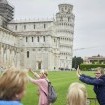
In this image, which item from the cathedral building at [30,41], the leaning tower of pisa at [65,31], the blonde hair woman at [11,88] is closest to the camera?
the blonde hair woman at [11,88]

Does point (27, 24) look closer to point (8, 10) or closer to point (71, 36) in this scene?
point (8, 10)

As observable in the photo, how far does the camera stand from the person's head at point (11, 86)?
4902mm

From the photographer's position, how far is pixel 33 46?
108 m

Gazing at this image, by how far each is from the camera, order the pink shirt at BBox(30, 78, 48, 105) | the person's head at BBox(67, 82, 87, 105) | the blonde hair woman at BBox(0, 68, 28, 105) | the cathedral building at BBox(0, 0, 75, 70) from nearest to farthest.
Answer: the blonde hair woman at BBox(0, 68, 28, 105)
the person's head at BBox(67, 82, 87, 105)
the pink shirt at BBox(30, 78, 48, 105)
the cathedral building at BBox(0, 0, 75, 70)

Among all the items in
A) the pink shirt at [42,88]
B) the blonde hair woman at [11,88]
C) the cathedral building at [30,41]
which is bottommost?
the pink shirt at [42,88]

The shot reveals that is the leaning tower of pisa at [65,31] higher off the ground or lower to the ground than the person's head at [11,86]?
higher

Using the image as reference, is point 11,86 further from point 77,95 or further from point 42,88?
point 42,88

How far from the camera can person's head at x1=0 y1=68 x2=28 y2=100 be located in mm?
4902

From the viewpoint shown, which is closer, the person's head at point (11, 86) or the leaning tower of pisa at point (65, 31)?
the person's head at point (11, 86)

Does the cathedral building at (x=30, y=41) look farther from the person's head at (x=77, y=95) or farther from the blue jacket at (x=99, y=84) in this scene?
the person's head at (x=77, y=95)

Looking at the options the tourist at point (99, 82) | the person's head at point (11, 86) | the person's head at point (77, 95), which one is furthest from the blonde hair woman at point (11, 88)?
the tourist at point (99, 82)

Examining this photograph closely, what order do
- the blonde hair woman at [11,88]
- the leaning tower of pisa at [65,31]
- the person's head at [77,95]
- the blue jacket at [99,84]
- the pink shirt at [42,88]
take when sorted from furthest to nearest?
1. the leaning tower of pisa at [65,31]
2. the pink shirt at [42,88]
3. the blue jacket at [99,84]
4. the person's head at [77,95]
5. the blonde hair woman at [11,88]

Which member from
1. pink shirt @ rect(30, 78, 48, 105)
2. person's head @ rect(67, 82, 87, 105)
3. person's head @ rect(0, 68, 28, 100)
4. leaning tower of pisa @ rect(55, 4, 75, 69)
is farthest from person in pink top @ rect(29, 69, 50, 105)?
leaning tower of pisa @ rect(55, 4, 75, 69)

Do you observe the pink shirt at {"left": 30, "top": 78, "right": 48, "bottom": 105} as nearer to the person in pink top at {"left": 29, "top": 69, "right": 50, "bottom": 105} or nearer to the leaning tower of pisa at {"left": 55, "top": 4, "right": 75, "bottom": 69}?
the person in pink top at {"left": 29, "top": 69, "right": 50, "bottom": 105}
